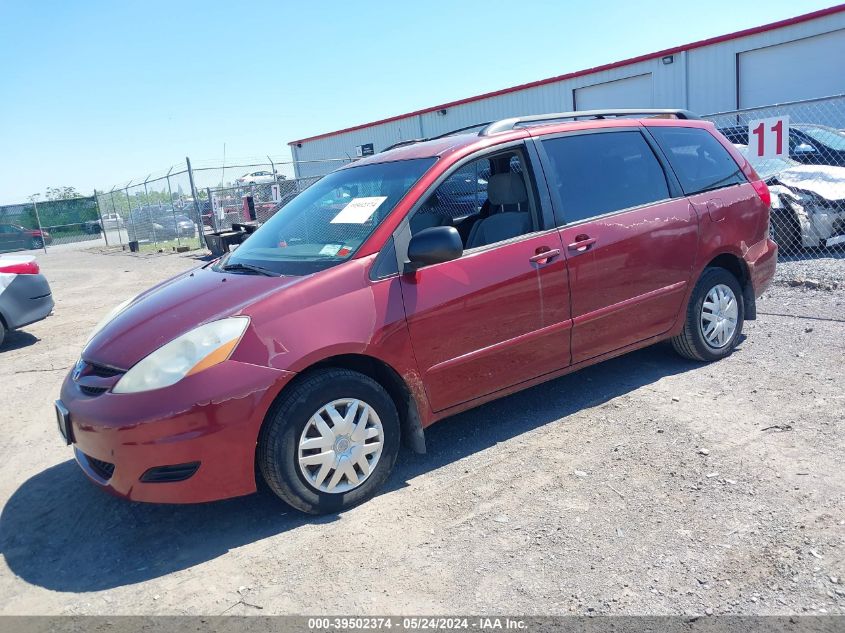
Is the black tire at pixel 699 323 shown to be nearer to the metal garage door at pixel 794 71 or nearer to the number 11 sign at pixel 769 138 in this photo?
the number 11 sign at pixel 769 138

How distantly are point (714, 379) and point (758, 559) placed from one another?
7.48 ft

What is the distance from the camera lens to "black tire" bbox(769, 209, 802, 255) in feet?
29.5

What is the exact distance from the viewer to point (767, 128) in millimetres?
8234

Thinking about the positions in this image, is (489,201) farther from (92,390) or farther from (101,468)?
(101,468)

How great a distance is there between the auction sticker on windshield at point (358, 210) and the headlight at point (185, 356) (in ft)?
3.19

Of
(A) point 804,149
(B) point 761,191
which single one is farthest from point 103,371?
(A) point 804,149

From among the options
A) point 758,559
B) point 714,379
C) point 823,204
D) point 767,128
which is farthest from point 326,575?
point 823,204

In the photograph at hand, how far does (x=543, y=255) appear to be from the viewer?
4.12 m

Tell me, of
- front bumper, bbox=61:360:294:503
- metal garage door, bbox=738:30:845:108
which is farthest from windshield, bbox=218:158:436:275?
metal garage door, bbox=738:30:845:108

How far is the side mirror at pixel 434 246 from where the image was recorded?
142 inches

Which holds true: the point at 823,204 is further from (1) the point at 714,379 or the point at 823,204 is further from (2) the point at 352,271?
(2) the point at 352,271

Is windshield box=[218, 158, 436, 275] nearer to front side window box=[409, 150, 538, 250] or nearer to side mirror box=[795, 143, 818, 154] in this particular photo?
front side window box=[409, 150, 538, 250]

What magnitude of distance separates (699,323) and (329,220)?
2.87 m

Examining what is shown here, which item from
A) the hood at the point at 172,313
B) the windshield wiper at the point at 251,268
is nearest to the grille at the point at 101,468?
the hood at the point at 172,313
